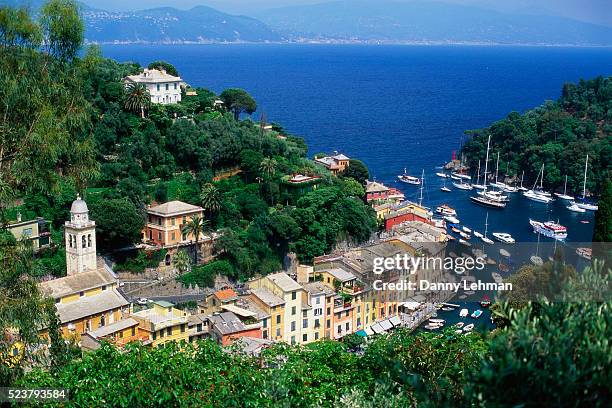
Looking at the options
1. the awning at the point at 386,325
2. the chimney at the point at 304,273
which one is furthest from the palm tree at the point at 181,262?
→ the awning at the point at 386,325

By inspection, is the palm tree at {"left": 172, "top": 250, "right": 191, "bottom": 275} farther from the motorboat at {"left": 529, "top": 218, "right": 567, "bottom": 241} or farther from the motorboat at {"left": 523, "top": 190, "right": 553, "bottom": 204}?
the motorboat at {"left": 523, "top": 190, "right": 553, "bottom": 204}

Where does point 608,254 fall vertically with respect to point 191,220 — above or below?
above

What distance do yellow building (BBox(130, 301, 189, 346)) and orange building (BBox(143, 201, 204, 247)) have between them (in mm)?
5469

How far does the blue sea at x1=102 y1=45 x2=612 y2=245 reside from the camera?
4194 centimetres

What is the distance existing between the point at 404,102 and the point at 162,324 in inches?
2644

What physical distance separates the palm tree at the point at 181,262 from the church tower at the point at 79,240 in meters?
4.59

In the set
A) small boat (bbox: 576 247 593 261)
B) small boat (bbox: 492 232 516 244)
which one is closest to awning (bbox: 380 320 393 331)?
small boat (bbox: 576 247 593 261)

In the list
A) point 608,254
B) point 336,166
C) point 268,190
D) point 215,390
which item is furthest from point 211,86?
point 215,390

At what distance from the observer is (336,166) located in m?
37.6

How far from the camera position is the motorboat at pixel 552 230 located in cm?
3456

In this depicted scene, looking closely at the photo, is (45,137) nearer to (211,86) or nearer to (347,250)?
(347,250)

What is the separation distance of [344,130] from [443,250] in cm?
3299

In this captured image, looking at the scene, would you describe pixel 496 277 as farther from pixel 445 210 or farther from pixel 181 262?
Result: pixel 181 262

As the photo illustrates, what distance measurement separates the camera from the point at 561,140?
158ft
